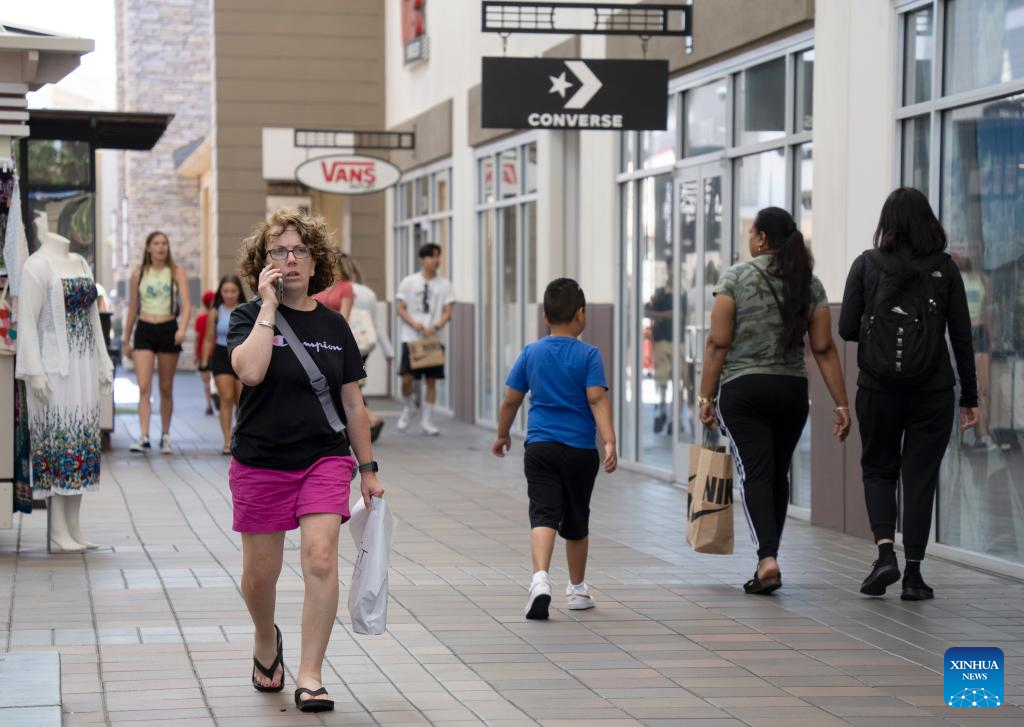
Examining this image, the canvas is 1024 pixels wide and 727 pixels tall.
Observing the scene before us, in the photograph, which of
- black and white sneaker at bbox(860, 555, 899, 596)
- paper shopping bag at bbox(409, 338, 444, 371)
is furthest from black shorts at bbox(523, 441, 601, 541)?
paper shopping bag at bbox(409, 338, 444, 371)

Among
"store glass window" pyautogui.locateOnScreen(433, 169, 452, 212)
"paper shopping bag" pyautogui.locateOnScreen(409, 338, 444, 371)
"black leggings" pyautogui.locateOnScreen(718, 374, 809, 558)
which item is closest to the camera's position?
"black leggings" pyautogui.locateOnScreen(718, 374, 809, 558)

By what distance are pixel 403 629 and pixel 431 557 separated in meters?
2.06

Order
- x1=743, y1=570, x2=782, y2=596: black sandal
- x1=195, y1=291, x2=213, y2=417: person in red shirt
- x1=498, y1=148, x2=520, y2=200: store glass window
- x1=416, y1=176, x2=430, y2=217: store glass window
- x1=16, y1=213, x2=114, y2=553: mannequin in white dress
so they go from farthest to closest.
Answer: x1=416, y1=176, x2=430, y2=217: store glass window, x1=195, y1=291, x2=213, y2=417: person in red shirt, x1=498, y1=148, x2=520, y2=200: store glass window, x1=16, y1=213, x2=114, y2=553: mannequin in white dress, x1=743, y1=570, x2=782, y2=596: black sandal

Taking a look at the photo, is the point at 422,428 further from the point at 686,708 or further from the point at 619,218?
the point at 686,708

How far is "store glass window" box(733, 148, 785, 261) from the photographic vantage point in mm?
11211

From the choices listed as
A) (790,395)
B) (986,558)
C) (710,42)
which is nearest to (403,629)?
(790,395)

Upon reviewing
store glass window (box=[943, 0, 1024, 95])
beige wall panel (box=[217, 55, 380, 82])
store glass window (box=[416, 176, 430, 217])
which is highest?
beige wall panel (box=[217, 55, 380, 82])

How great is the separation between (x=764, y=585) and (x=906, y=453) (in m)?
0.86

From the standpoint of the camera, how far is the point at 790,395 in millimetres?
8070

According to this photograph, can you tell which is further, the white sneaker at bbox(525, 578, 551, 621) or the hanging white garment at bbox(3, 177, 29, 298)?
the hanging white garment at bbox(3, 177, 29, 298)

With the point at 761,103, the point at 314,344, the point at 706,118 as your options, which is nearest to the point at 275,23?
the point at 706,118

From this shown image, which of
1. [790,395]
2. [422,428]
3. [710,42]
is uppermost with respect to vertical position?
[710,42]

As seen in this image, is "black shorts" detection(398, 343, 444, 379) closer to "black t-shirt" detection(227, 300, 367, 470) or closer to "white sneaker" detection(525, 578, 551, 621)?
"white sneaker" detection(525, 578, 551, 621)

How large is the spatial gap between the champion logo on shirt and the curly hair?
0.67 feet
